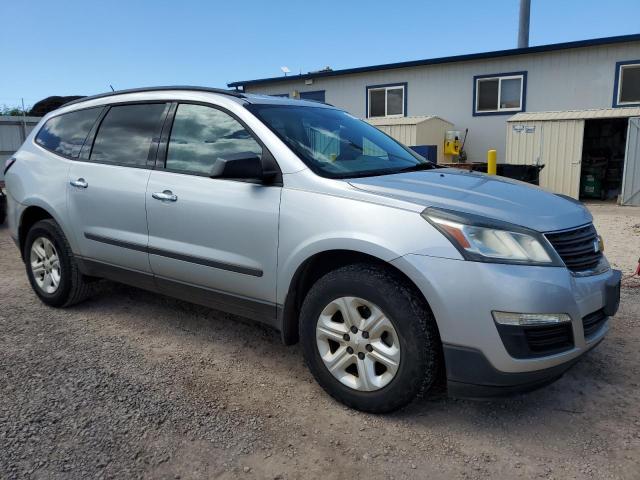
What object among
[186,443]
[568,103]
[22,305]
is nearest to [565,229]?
[186,443]

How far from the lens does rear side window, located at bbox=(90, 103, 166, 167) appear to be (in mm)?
3824

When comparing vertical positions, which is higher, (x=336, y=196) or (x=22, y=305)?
(x=336, y=196)

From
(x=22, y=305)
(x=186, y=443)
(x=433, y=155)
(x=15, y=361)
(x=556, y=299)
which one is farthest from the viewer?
(x=433, y=155)

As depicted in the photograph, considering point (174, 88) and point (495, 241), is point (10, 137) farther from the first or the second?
point (495, 241)

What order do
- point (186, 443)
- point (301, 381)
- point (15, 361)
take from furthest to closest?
point (15, 361) → point (301, 381) → point (186, 443)

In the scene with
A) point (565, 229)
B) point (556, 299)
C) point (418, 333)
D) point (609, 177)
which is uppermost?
point (565, 229)

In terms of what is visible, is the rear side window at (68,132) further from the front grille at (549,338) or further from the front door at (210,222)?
the front grille at (549,338)

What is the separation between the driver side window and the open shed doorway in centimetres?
1314

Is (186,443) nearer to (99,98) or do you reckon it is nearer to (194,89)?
(194,89)

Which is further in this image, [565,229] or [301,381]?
[301,381]

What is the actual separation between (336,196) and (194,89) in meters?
1.52

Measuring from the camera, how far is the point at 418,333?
2.57 m

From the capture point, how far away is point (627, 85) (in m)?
14.2

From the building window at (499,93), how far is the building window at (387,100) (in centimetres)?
233
